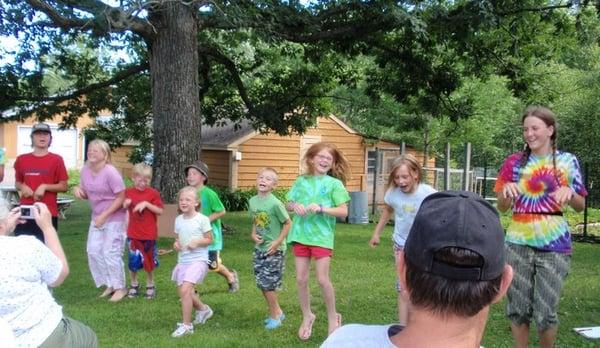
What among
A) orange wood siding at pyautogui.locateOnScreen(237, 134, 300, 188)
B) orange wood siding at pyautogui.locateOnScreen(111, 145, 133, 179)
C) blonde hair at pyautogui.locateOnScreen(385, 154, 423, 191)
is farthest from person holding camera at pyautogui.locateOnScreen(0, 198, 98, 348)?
orange wood siding at pyautogui.locateOnScreen(111, 145, 133, 179)

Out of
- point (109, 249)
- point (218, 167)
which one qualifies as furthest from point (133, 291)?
point (218, 167)

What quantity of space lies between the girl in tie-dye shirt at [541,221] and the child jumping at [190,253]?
9.48 feet

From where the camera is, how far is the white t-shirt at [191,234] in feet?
19.6

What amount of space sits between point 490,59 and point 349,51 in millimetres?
3089

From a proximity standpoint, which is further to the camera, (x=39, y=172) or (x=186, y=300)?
(x=39, y=172)

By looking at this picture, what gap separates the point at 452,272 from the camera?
147cm

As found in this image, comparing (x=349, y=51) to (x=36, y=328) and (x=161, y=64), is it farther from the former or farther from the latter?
(x=36, y=328)

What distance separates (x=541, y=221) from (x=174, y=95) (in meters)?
7.91

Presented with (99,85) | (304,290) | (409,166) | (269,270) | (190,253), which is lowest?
(304,290)

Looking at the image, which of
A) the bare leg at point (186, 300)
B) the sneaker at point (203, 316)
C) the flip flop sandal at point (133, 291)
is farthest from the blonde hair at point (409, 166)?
the flip flop sandal at point (133, 291)

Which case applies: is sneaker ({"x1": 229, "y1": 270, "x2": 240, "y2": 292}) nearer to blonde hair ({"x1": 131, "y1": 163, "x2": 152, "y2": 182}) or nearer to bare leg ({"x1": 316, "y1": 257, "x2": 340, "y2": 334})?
blonde hair ({"x1": 131, "y1": 163, "x2": 152, "y2": 182})

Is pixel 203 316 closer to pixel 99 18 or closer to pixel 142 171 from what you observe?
pixel 142 171

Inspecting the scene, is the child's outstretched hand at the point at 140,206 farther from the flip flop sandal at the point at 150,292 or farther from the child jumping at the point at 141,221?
the flip flop sandal at the point at 150,292

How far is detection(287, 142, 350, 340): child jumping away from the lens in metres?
5.61
